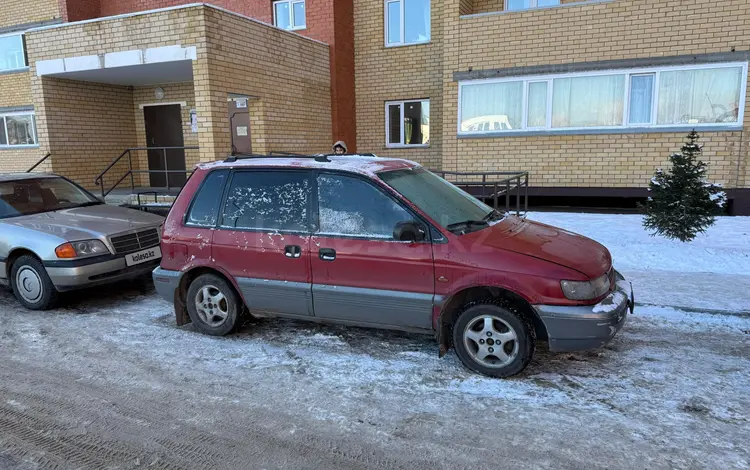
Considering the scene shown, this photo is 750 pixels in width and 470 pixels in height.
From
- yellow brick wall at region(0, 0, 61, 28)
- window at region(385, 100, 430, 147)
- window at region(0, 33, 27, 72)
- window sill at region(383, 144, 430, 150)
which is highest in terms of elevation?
yellow brick wall at region(0, 0, 61, 28)

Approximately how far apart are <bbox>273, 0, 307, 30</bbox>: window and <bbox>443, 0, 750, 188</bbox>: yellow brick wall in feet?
13.2

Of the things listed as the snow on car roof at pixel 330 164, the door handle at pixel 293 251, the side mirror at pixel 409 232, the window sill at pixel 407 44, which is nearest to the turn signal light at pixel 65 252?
the snow on car roof at pixel 330 164

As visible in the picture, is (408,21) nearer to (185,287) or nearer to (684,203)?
(684,203)

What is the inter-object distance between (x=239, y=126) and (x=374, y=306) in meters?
9.95

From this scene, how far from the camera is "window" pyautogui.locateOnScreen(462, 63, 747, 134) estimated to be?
995 cm

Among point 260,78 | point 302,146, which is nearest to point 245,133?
point 302,146

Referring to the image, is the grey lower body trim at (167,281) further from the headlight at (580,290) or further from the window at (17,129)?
the window at (17,129)

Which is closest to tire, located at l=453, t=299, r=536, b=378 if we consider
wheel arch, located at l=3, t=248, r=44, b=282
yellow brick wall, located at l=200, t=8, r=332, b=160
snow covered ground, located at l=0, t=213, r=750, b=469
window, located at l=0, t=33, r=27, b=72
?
snow covered ground, located at l=0, t=213, r=750, b=469

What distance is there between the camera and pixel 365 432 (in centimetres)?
329

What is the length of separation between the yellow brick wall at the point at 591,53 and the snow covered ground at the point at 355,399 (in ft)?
18.8

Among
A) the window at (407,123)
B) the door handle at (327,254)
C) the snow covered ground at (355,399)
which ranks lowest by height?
the snow covered ground at (355,399)

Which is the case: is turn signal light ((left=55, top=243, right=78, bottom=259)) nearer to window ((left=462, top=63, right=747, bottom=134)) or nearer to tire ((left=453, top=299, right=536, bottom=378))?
tire ((left=453, top=299, right=536, bottom=378))

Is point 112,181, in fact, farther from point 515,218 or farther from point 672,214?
point 672,214

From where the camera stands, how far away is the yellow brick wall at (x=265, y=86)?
9.45m
